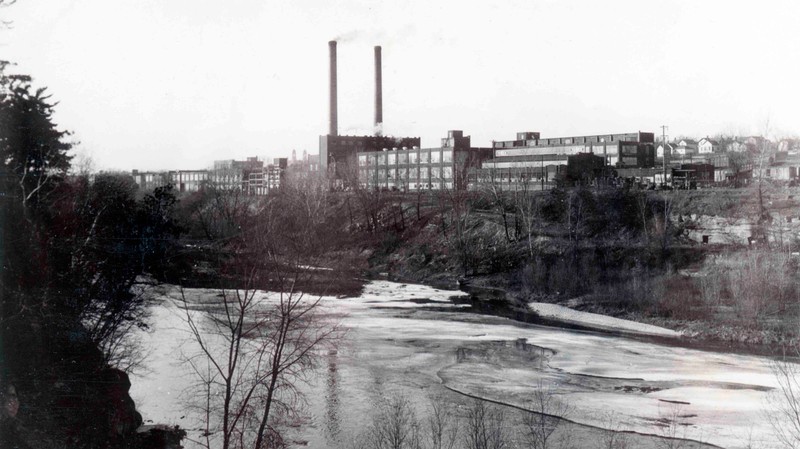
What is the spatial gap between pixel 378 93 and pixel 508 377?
6289 cm

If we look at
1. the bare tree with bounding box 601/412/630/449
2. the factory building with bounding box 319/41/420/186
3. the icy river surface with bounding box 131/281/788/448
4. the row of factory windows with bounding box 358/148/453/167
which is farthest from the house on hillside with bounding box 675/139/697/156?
the bare tree with bounding box 601/412/630/449

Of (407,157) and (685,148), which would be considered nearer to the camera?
(407,157)

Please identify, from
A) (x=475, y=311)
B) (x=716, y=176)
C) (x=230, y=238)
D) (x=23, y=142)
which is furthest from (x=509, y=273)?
(x=716, y=176)

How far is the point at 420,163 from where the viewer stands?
94500mm

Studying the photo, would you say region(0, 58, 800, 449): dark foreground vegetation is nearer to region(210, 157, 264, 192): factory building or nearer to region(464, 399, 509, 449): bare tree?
region(464, 399, 509, 449): bare tree

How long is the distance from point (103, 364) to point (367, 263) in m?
39.3

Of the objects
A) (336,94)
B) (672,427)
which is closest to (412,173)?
(336,94)

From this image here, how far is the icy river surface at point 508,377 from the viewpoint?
65.9 feet

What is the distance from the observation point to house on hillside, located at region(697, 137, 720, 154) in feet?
393

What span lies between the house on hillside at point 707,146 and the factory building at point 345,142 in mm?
50805

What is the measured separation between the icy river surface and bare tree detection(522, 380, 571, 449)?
0.35 meters

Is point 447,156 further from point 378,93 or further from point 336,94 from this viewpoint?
point 336,94

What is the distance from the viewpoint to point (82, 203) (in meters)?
27.3

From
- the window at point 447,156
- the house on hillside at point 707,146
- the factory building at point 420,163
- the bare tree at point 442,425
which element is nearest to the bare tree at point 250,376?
the bare tree at point 442,425
